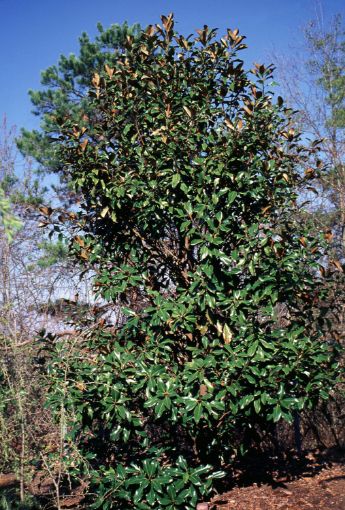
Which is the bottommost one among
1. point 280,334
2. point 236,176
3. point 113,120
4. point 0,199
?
point 280,334

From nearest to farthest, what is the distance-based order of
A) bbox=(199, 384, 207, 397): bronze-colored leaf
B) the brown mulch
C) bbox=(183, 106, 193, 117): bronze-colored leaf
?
1. bbox=(199, 384, 207, 397): bronze-colored leaf
2. the brown mulch
3. bbox=(183, 106, 193, 117): bronze-colored leaf

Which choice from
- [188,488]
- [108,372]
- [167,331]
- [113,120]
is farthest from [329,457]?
[113,120]

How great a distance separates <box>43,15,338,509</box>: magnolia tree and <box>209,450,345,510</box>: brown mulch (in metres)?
0.31

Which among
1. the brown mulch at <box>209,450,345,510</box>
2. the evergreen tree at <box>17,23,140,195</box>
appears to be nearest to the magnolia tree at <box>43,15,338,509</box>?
the brown mulch at <box>209,450,345,510</box>

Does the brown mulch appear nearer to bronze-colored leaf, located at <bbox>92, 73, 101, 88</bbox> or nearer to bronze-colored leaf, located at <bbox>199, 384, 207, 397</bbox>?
bronze-colored leaf, located at <bbox>199, 384, 207, 397</bbox>

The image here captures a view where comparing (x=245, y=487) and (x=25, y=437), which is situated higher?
(x=25, y=437)

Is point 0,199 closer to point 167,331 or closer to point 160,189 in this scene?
point 160,189

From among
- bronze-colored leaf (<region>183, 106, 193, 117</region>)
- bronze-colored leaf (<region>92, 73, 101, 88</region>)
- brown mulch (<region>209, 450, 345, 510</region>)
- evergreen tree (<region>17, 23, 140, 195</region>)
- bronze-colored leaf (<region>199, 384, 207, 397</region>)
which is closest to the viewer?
bronze-colored leaf (<region>199, 384, 207, 397</region>)

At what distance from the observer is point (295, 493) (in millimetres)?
4672

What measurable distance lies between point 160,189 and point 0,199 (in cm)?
210

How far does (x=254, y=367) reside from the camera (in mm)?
4016

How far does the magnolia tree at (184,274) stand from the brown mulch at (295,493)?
31 centimetres

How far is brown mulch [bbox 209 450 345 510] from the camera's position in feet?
14.6

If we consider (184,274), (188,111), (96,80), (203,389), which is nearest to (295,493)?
(203,389)
